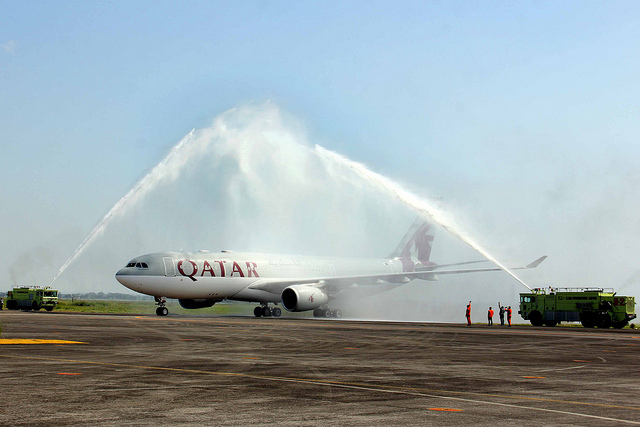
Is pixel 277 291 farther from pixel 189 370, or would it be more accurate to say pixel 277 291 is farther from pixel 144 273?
pixel 189 370

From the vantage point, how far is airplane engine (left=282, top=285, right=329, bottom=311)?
55.8 meters

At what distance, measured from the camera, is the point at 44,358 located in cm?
1845

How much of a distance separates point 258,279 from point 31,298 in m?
30.0

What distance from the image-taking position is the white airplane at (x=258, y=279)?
52.2 meters

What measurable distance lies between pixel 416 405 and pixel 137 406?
4.32m

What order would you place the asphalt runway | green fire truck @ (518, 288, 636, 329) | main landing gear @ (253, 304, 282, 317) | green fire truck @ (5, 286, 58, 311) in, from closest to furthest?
1. the asphalt runway
2. green fire truck @ (518, 288, 636, 329)
3. main landing gear @ (253, 304, 282, 317)
4. green fire truck @ (5, 286, 58, 311)

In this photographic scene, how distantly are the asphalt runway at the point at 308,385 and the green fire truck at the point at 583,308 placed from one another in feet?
91.6

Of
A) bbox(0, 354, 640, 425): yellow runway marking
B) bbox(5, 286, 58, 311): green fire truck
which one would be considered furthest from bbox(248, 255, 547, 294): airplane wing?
bbox(0, 354, 640, 425): yellow runway marking

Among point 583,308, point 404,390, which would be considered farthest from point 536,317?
point 404,390

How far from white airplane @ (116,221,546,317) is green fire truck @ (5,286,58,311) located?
23649 mm

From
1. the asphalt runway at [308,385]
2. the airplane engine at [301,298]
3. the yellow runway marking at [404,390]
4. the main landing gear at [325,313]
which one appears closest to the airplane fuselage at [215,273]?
the airplane engine at [301,298]

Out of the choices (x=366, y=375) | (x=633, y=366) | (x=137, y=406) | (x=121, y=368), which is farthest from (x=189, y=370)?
(x=633, y=366)

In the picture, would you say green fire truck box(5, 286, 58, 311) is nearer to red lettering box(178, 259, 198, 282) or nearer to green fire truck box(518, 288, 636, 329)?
red lettering box(178, 259, 198, 282)

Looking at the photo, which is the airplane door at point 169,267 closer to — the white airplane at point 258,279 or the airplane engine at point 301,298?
the white airplane at point 258,279
